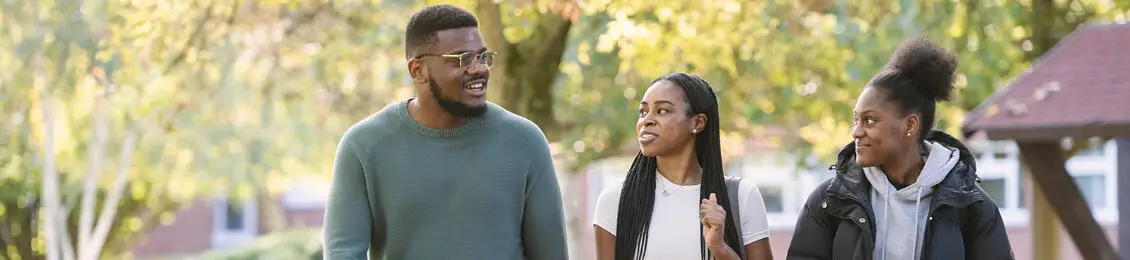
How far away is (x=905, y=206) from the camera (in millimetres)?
4832

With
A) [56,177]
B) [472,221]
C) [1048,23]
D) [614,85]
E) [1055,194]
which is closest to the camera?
[472,221]

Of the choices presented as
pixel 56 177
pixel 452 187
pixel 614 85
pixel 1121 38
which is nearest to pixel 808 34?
pixel 614 85

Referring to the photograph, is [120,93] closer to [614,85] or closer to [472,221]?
[614,85]

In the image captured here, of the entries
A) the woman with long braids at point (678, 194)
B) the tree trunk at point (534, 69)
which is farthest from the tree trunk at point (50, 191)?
the woman with long braids at point (678, 194)

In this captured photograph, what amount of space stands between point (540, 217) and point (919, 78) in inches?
45.7

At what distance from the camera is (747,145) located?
79.8ft

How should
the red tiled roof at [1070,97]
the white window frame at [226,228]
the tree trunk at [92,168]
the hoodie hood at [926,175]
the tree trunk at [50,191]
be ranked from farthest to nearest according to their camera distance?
the white window frame at [226,228] < the tree trunk at [92,168] < the tree trunk at [50,191] < the red tiled roof at [1070,97] < the hoodie hood at [926,175]

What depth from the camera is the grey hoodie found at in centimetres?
477

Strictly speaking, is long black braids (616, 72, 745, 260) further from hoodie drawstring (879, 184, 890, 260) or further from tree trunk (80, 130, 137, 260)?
tree trunk (80, 130, 137, 260)

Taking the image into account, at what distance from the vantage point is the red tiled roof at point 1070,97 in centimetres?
936

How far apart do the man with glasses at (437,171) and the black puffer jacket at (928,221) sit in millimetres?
748

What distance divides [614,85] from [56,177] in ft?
21.7

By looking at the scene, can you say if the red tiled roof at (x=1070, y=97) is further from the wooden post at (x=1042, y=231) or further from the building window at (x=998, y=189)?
the building window at (x=998, y=189)

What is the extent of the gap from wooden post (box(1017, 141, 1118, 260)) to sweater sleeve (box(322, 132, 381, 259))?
239 inches
